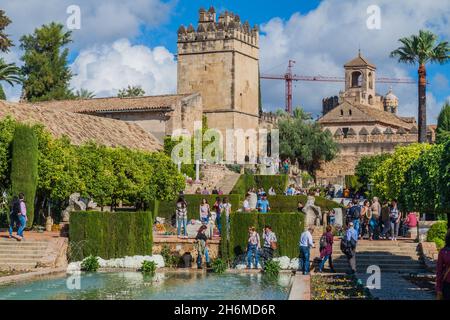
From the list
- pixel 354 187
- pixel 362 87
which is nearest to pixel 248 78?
pixel 354 187

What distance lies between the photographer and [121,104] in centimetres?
5931

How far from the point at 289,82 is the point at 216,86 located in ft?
321

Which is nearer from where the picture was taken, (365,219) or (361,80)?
(365,219)

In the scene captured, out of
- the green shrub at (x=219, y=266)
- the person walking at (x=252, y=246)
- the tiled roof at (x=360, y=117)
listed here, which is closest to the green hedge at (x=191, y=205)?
the person walking at (x=252, y=246)

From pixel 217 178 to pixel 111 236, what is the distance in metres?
24.3

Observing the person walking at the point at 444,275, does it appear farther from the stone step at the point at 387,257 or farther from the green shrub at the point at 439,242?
the green shrub at the point at 439,242

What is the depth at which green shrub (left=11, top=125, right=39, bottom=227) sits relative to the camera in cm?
3356

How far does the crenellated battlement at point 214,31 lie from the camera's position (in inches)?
2584

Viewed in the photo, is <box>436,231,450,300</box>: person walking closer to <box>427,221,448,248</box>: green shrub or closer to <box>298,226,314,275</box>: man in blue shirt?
<box>298,226,314,275</box>: man in blue shirt

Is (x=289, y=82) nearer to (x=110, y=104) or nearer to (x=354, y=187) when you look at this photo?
(x=354, y=187)

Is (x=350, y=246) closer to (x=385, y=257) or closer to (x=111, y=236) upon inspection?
(x=385, y=257)

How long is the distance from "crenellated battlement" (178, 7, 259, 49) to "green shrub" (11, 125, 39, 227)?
32735mm

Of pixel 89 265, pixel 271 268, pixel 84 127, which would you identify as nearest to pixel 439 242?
pixel 271 268

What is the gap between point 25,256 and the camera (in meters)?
28.0
